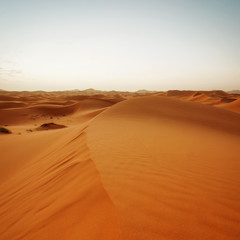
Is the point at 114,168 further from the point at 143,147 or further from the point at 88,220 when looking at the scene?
the point at 143,147

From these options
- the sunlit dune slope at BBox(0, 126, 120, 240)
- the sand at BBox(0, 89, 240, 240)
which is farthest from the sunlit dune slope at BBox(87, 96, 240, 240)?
the sunlit dune slope at BBox(0, 126, 120, 240)

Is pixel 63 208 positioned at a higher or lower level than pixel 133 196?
lower

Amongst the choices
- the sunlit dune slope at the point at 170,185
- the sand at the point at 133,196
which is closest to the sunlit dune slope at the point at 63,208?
the sand at the point at 133,196

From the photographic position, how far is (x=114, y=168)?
226cm

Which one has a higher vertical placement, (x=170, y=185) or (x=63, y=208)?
(x=170, y=185)

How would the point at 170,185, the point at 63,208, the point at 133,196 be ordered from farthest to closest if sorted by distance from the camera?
1. the point at 170,185
2. the point at 63,208
3. the point at 133,196

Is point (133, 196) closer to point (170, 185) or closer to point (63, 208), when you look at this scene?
point (170, 185)

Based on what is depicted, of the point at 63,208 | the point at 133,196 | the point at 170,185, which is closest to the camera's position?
the point at 133,196

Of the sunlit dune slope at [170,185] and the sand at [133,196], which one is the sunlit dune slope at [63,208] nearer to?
the sand at [133,196]

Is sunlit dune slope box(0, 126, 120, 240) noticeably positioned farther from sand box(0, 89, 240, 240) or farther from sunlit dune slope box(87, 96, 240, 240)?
sunlit dune slope box(87, 96, 240, 240)

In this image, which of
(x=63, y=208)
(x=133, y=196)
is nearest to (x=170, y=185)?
(x=133, y=196)

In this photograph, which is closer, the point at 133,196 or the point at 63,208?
the point at 133,196

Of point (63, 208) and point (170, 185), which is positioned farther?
point (170, 185)

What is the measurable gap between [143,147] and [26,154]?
13.1ft
